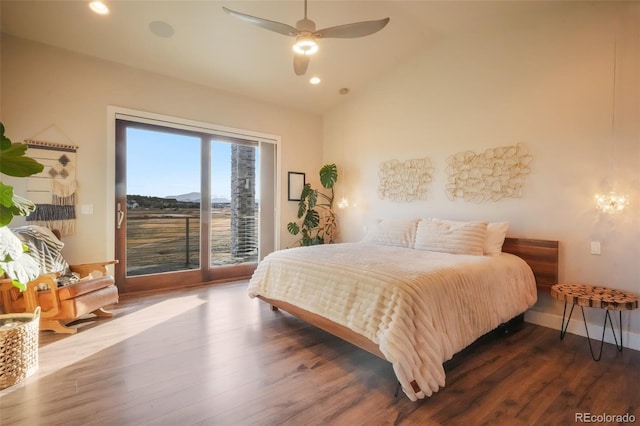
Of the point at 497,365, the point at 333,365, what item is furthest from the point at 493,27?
the point at 333,365

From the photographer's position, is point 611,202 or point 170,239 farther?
point 170,239

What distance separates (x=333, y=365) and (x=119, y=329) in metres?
2.07

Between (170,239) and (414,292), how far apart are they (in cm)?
364

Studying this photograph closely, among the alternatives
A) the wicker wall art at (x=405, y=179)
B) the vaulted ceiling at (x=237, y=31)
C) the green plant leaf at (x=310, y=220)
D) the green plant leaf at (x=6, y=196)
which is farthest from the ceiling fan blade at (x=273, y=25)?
the green plant leaf at (x=310, y=220)

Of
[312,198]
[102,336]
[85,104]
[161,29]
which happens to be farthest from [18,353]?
[312,198]

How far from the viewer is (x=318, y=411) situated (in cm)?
167

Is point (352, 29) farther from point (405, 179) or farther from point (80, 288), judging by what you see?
point (80, 288)

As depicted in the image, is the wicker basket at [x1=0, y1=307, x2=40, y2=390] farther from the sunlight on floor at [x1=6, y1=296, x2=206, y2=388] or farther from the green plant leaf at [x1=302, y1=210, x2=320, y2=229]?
the green plant leaf at [x1=302, y1=210, x2=320, y2=229]

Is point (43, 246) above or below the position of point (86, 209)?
below

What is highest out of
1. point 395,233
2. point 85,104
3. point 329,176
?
point 85,104

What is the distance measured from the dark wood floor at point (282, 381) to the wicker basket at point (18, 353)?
70mm

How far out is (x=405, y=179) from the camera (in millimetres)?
4344

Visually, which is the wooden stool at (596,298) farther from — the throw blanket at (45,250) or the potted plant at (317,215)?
the throw blanket at (45,250)

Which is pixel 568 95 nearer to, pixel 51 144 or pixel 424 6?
pixel 424 6
